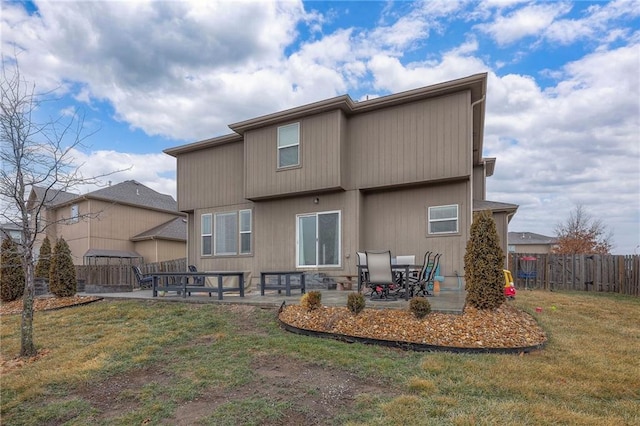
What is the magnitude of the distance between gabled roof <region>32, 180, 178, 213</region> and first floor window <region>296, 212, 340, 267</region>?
39.2 ft

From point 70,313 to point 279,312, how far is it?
17.7ft

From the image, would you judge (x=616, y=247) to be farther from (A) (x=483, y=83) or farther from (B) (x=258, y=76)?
(B) (x=258, y=76)

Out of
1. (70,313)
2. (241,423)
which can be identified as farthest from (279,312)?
(70,313)

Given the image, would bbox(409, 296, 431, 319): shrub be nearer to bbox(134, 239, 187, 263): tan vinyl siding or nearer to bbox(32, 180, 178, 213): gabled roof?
bbox(32, 180, 178, 213): gabled roof

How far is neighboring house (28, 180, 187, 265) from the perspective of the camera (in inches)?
827

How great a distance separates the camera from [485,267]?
594 centimetres

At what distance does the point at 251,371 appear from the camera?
4.24 m

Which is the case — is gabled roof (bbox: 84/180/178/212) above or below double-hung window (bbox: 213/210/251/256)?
above

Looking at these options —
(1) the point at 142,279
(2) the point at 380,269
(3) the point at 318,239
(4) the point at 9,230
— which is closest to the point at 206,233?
(1) the point at 142,279

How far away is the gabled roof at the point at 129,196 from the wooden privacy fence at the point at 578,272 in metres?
17.8

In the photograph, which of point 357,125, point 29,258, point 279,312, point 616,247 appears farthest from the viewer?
point 616,247

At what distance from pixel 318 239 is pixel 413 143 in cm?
400

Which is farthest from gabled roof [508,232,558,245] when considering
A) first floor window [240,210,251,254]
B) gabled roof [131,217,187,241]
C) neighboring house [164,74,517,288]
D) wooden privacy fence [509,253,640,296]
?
first floor window [240,210,251,254]

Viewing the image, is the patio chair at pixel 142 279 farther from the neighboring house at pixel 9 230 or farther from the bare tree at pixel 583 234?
the bare tree at pixel 583 234
